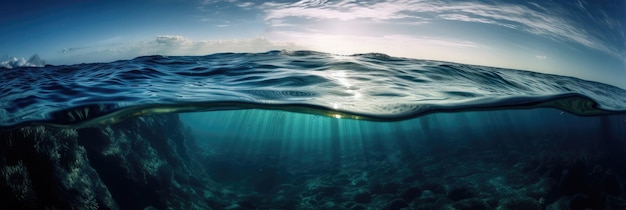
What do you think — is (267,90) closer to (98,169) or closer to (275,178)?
(98,169)

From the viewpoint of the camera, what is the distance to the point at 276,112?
50.6ft

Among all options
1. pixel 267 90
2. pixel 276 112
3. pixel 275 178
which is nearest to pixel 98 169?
pixel 276 112

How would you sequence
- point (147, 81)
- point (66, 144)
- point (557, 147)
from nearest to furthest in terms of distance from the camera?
1. point (147, 81)
2. point (66, 144)
3. point (557, 147)

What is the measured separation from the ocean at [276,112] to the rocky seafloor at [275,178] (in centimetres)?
6

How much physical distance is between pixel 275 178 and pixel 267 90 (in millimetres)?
14258

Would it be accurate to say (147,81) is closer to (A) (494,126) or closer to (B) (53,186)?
(B) (53,186)

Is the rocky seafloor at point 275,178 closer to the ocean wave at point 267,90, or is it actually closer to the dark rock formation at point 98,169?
the dark rock formation at point 98,169

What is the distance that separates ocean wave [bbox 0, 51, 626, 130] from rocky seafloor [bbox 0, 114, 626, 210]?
202 cm

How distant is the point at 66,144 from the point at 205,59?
630 cm

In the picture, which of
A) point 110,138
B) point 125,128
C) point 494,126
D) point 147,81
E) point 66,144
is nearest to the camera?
point 147,81

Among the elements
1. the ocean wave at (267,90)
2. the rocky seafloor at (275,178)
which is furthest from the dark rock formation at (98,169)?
the ocean wave at (267,90)

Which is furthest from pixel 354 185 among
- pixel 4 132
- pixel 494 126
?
pixel 494 126

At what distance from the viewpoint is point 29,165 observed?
9102 mm

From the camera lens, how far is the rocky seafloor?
936cm
